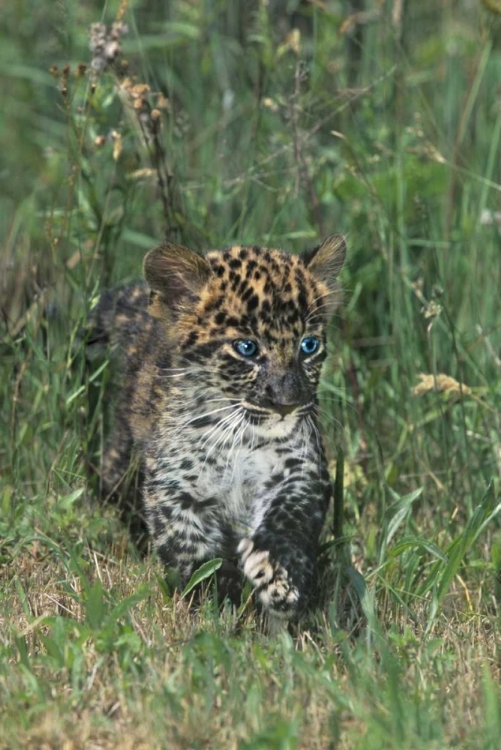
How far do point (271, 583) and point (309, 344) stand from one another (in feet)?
3.05

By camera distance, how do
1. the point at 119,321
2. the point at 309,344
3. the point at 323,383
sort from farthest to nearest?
1. the point at 323,383
2. the point at 119,321
3. the point at 309,344

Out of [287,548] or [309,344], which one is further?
[309,344]

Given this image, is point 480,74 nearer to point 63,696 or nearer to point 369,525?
point 369,525

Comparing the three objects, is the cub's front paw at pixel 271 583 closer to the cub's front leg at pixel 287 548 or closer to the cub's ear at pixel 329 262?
the cub's front leg at pixel 287 548

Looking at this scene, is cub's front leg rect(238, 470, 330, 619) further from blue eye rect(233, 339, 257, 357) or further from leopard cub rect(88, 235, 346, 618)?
blue eye rect(233, 339, 257, 357)

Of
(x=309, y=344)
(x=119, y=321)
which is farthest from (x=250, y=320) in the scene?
(x=119, y=321)

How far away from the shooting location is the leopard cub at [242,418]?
14.8 feet

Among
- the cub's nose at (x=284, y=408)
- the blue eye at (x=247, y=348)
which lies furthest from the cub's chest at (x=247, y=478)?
the blue eye at (x=247, y=348)

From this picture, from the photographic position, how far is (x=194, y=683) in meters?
3.75

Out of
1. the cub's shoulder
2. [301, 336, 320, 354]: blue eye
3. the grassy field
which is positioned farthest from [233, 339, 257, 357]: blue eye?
the cub's shoulder

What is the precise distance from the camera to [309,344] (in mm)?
4664

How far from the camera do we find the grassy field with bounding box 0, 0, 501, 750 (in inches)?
145

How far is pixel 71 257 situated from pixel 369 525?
218 centimetres

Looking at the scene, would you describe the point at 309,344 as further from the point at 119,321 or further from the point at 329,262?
the point at 119,321
